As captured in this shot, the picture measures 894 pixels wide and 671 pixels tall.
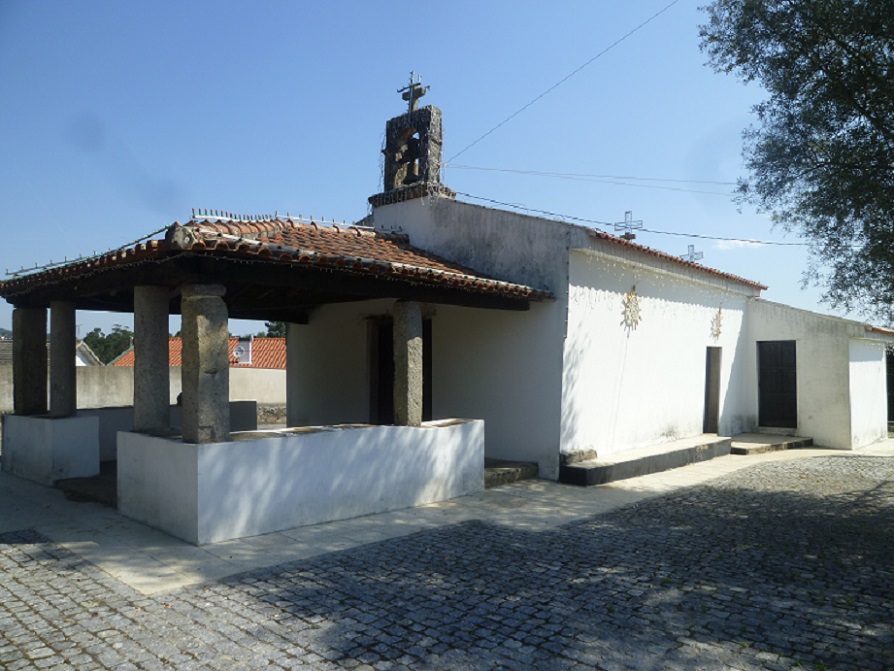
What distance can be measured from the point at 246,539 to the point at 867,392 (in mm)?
13618

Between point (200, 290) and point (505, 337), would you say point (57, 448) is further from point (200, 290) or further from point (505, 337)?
point (505, 337)

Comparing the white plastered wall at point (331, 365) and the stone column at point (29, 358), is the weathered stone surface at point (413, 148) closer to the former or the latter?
the white plastered wall at point (331, 365)

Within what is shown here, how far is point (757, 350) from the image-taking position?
1427cm

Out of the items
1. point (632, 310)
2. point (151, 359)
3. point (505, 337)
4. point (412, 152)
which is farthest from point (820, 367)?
point (151, 359)

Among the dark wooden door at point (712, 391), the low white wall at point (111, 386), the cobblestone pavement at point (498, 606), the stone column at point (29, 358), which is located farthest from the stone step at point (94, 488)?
the dark wooden door at point (712, 391)

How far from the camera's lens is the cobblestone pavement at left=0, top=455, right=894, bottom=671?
360 cm

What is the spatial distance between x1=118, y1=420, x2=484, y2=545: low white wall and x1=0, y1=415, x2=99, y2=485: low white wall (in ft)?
6.53

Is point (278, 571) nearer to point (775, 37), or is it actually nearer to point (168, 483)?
point (168, 483)

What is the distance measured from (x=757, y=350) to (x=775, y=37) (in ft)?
28.3

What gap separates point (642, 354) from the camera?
426 inches

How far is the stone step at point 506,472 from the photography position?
854 cm

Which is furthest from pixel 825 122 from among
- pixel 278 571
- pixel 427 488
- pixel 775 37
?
pixel 278 571

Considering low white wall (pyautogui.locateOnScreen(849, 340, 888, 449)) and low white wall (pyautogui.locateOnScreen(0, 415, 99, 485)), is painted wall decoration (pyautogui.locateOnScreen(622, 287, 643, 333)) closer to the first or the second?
low white wall (pyautogui.locateOnScreen(849, 340, 888, 449))

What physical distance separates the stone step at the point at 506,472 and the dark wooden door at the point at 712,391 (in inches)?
218
